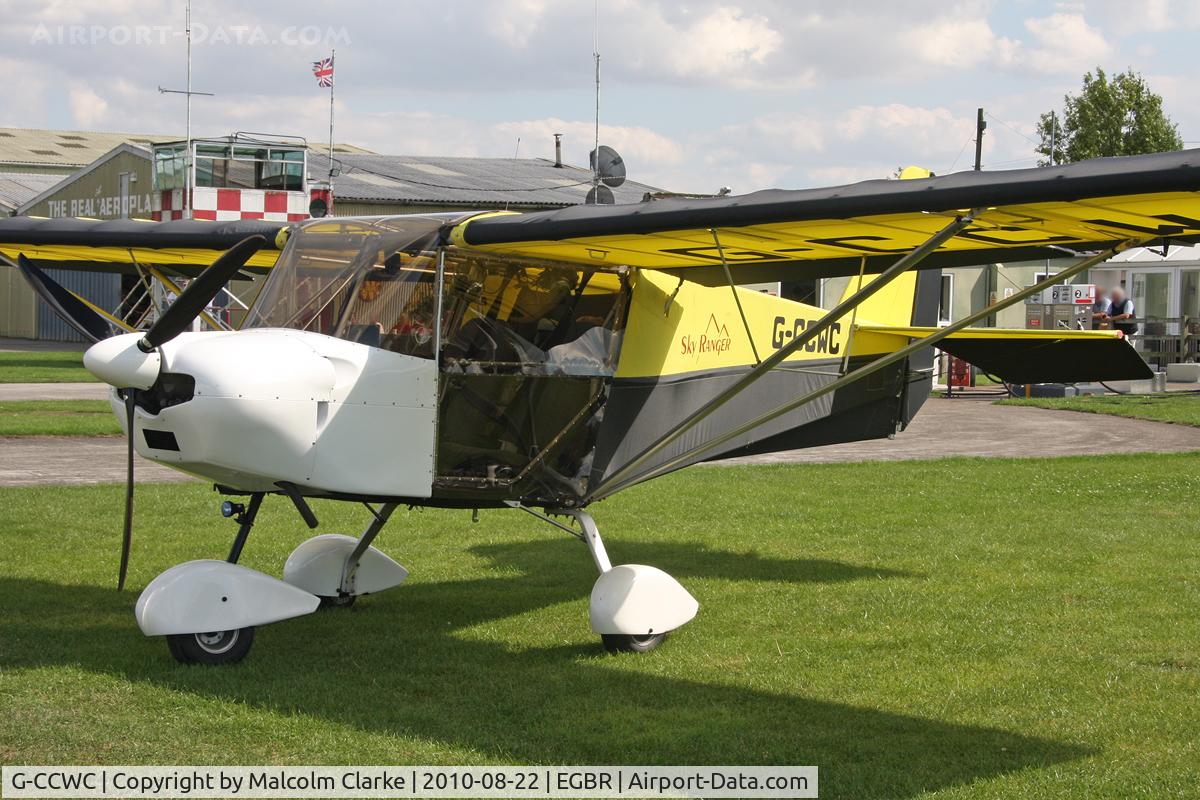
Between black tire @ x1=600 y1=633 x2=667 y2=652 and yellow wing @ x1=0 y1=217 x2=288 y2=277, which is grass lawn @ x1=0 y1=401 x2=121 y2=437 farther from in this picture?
black tire @ x1=600 y1=633 x2=667 y2=652

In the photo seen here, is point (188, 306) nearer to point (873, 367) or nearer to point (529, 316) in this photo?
point (529, 316)

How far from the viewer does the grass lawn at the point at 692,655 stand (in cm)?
543

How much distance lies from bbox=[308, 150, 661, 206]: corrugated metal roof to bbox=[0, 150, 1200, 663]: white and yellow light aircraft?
26583 millimetres

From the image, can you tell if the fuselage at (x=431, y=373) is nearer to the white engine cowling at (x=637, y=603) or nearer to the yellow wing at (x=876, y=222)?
the yellow wing at (x=876, y=222)

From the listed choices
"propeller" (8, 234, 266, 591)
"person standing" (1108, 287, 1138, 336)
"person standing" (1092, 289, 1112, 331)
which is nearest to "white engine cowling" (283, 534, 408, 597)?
"propeller" (8, 234, 266, 591)

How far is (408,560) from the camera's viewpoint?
387 inches

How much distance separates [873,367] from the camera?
6.53 metres

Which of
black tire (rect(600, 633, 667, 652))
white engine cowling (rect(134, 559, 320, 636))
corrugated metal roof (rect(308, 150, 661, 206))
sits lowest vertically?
black tire (rect(600, 633, 667, 652))

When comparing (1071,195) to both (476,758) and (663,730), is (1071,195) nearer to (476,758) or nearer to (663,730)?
(663,730)

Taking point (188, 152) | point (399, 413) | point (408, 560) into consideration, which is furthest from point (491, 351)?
point (188, 152)

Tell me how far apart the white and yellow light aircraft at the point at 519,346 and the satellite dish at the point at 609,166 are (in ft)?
6.39

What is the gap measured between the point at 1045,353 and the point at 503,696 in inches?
176

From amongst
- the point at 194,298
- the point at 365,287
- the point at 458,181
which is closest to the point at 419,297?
the point at 365,287

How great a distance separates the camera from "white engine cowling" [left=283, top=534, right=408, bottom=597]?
821cm
